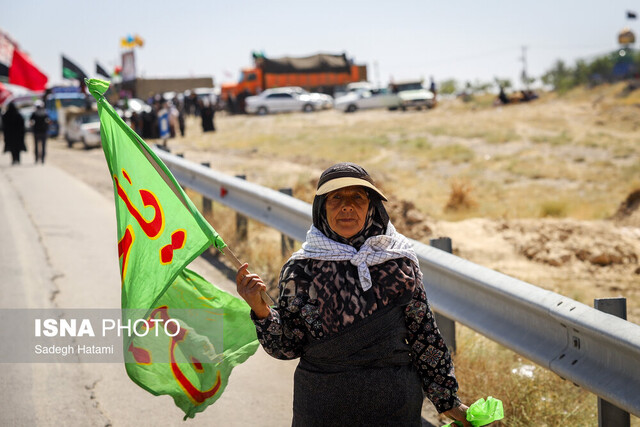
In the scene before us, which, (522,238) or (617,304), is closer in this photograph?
(617,304)

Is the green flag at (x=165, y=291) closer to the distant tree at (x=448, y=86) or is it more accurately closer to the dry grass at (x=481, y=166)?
the dry grass at (x=481, y=166)

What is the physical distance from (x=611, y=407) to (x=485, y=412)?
973 mm

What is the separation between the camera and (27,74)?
24.7 metres

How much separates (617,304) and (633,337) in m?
0.40

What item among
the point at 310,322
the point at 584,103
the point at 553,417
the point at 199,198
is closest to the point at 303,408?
the point at 310,322

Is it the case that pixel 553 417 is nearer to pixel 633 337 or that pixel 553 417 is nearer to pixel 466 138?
pixel 633 337

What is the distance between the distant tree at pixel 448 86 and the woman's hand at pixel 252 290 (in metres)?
114

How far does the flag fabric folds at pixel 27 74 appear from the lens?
24625 millimetres

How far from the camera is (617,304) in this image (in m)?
3.78

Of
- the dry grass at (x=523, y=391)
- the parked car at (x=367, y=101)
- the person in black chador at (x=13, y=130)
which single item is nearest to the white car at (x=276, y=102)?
the parked car at (x=367, y=101)

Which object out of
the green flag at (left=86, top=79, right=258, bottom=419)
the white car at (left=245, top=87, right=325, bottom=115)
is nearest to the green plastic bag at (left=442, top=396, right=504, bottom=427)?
the green flag at (left=86, top=79, right=258, bottom=419)

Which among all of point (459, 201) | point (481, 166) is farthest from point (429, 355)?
point (481, 166)

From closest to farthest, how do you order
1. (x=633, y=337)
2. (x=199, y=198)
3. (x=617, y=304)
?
(x=633, y=337), (x=617, y=304), (x=199, y=198)

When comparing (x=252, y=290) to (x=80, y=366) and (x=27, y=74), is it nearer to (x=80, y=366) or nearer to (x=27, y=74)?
(x=80, y=366)
